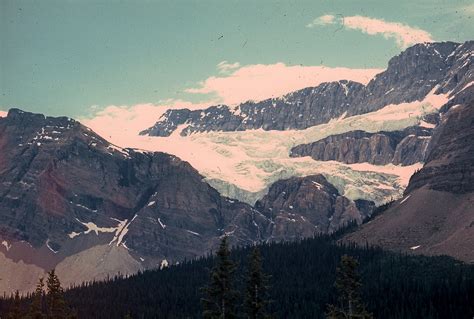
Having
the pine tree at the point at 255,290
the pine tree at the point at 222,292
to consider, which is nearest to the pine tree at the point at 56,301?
the pine tree at the point at 222,292

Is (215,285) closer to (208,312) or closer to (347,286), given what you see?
(208,312)

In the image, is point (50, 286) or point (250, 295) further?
point (50, 286)

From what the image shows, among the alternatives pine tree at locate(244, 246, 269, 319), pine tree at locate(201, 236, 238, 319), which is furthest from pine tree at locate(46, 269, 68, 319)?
pine tree at locate(244, 246, 269, 319)

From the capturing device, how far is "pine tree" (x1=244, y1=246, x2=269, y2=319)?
7312 centimetres

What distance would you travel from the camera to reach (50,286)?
87312 millimetres

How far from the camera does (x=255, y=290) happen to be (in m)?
73.5

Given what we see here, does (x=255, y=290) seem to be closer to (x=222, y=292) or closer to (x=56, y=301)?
(x=222, y=292)

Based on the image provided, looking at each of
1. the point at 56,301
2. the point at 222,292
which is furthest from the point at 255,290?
the point at 56,301

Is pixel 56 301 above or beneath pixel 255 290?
above

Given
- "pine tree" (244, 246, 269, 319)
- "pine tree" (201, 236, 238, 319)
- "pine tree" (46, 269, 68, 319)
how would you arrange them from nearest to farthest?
"pine tree" (201, 236, 238, 319)
"pine tree" (244, 246, 269, 319)
"pine tree" (46, 269, 68, 319)

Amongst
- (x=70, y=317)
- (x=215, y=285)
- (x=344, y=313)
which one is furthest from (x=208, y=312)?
(x=70, y=317)

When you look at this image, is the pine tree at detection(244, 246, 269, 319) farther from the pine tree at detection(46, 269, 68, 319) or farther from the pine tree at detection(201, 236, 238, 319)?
the pine tree at detection(46, 269, 68, 319)

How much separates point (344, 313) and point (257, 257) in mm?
8979

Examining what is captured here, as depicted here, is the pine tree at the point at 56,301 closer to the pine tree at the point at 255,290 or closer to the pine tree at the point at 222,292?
the pine tree at the point at 222,292
